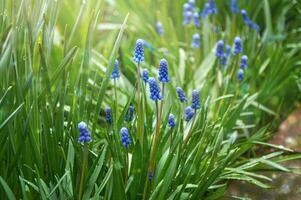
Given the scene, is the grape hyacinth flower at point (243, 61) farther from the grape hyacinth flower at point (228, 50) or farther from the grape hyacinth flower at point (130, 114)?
the grape hyacinth flower at point (130, 114)

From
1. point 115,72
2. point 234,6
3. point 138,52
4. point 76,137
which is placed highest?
point 234,6

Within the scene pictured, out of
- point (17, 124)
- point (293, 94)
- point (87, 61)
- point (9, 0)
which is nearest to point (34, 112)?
point (17, 124)

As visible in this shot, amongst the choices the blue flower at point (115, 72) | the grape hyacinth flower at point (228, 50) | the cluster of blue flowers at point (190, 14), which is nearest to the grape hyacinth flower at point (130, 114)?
the blue flower at point (115, 72)

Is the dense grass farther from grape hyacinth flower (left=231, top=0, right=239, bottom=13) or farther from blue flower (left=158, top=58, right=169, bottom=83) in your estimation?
grape hyacinth flower (left=231, top=0, right=239, bottom=13)

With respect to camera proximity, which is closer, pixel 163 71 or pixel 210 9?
pixel 163 71

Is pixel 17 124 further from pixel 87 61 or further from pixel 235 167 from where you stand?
pixel 235 167

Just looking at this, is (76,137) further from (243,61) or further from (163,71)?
(243,61)

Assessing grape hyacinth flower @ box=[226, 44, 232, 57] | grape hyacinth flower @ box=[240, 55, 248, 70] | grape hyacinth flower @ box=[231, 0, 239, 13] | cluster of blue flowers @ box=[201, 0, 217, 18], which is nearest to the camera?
grape hyacinth flower @ box=[240, 55, 248, 70]

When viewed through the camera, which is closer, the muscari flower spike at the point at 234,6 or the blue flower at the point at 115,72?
the blue flower at the point at 115,72

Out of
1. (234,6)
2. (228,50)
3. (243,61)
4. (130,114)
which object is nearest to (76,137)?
(130,114)

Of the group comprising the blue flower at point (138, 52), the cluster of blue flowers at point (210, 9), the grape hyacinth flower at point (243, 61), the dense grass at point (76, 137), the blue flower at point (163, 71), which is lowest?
the dense grass at point (76, 137)

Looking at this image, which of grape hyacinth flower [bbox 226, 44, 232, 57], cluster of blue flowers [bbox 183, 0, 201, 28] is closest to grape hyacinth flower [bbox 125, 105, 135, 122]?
grape hyacinth flower [bbox 226, 44, 232, 57]

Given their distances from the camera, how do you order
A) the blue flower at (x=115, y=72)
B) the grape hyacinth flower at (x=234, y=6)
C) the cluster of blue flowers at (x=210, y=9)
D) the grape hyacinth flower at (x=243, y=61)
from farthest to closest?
the grape hyacinth flower at (x=234, y=6), the cluster of blue flowers at (x=210, y=9), the grape hyacinth flower at (x=243, y=61), the blue flower at (x=115, y=72)
